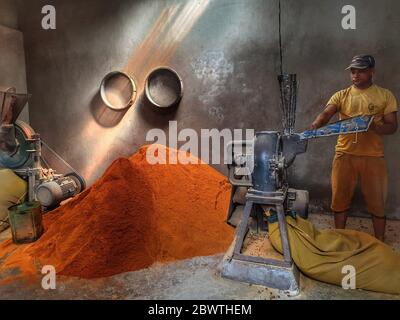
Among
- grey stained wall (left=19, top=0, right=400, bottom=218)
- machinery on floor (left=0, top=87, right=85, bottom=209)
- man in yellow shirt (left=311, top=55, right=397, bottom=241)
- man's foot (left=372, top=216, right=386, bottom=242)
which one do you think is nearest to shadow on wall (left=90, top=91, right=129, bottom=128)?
grey stained wall (left=19, top=0, right=400, bottom=218)

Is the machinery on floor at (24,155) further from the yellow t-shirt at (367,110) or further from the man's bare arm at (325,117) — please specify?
the yellow t-shirt at (367,110)

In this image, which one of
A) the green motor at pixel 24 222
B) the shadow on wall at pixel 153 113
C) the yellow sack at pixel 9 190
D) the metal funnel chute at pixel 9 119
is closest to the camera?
the green motor at pixel 24 222

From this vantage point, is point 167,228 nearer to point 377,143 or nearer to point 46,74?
point 377,143

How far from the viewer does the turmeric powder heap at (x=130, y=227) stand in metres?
2.56

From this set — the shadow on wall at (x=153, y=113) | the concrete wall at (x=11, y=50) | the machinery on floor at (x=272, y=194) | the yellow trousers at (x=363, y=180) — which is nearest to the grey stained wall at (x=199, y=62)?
the shadow on wall at (x=153, y=113)

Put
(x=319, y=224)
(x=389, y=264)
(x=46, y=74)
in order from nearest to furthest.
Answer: (x=389, y=264) → (x=319, y=224) → (x=46, y=74)

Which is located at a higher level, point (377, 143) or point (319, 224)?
point (377, 143)

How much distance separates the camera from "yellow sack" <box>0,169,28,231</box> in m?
3.57

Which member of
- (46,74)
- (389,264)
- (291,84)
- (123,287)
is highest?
(46,74)

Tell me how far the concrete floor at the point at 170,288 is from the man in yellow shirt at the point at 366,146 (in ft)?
3.51

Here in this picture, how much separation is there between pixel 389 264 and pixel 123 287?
1986 millimetres

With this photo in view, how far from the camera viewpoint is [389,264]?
2.18 meters

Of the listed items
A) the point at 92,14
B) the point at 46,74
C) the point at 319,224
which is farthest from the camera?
the point at 46,74

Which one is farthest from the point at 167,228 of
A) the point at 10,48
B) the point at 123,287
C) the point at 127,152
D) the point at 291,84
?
the point at 10,48
